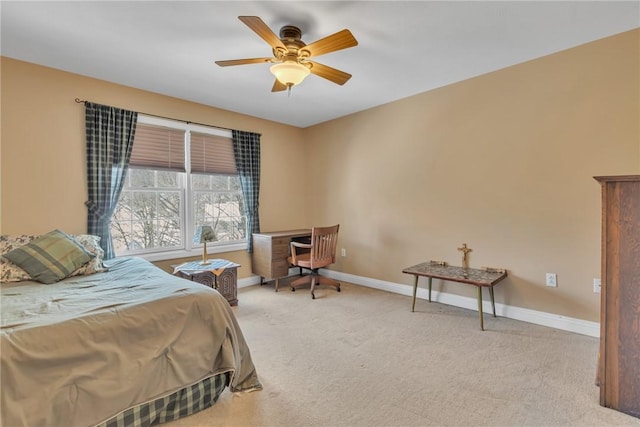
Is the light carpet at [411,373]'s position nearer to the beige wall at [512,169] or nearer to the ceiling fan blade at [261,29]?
the beige wall at [512,169]

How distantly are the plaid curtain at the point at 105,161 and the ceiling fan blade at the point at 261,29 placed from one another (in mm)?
2114

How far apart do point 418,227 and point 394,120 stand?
54.4 inches

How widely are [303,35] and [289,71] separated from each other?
0.46m

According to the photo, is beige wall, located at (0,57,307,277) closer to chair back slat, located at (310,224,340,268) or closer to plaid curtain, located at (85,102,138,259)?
plaid curtain, located at (85,102,138,259)

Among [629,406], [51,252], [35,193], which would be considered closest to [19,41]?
[35,193]

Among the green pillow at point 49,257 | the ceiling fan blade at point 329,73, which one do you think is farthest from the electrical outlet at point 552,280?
the green pillow at point 49,257

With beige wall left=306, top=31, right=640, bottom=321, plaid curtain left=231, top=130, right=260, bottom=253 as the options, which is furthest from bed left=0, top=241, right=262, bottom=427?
beige wall left=306, top=31, right=640, bottom=321

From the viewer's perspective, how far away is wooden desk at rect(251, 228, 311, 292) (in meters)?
4.06

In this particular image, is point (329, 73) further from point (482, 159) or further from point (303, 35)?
point (482, 159)

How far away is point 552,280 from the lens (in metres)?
2.78

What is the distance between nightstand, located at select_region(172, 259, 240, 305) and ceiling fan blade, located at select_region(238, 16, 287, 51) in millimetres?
2291

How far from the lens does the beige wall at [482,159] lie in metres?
2.56

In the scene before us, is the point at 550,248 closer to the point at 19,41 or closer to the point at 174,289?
the point at 174,289

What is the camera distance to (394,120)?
3896 mm
